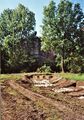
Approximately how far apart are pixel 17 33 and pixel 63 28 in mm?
8873

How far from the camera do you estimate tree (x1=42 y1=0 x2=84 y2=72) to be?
41281mm

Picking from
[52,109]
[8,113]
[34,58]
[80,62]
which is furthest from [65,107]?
[34,58]

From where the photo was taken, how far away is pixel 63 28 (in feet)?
138

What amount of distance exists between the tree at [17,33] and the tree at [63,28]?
5750mm

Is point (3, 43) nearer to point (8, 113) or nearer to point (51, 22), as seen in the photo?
point (51, 22)

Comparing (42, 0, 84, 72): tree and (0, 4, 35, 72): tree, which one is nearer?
(42, 0, 84, 72): tree

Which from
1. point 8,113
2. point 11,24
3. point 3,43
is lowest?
point 8,113

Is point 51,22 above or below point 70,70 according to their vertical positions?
above

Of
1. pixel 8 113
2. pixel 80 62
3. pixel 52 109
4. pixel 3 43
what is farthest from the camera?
pixel 3 43

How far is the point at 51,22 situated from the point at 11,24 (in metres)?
8.20

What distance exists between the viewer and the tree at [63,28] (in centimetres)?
4128

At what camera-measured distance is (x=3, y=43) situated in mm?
46156

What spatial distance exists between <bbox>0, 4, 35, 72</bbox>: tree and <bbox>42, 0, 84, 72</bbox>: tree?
5.75 metres

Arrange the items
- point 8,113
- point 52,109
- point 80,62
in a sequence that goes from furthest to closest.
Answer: point 80,62 < point 52,109 < point 8,113
